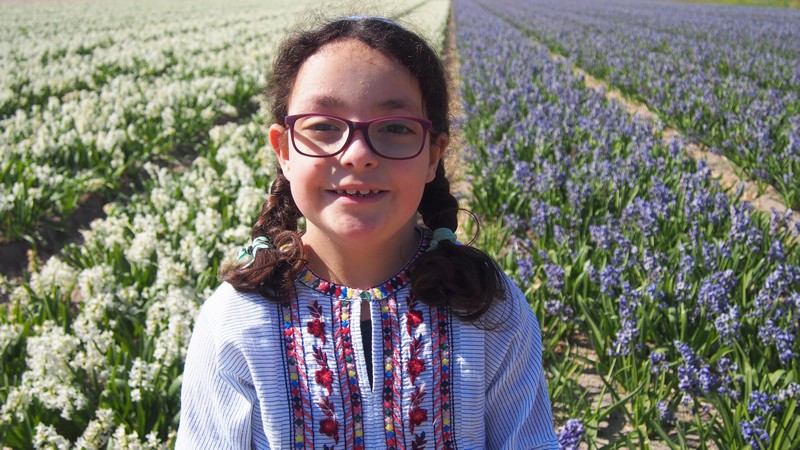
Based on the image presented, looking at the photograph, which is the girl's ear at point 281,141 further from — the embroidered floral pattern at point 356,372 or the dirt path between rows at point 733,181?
the dirt path between rows at point 733,181

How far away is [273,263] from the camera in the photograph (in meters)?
1.51

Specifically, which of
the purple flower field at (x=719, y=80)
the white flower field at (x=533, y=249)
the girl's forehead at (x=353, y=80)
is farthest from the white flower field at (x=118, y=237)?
the purple flower field at (x=719, y=80)

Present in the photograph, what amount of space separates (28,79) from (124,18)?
1626 centimetres

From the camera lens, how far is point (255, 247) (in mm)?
1619

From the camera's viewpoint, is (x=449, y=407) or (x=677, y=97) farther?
(x=677, y=97)

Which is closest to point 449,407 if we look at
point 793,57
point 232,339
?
point 232,339

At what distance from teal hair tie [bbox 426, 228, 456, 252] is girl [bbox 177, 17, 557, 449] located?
0.03 ft

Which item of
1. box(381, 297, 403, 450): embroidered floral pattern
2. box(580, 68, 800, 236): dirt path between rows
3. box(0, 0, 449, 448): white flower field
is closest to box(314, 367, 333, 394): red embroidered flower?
box(381, 297, 403, 450): embroidered floral pattern

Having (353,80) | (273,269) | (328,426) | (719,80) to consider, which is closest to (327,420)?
(328,426)

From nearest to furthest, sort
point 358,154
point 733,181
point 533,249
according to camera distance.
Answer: point 358,154
point 533,249
point 733,181

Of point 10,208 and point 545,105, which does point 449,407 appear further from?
point 545,105

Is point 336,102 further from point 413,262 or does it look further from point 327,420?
point 327,420

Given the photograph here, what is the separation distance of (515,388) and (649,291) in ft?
5.72

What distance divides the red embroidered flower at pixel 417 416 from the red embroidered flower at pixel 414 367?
0.22ft
